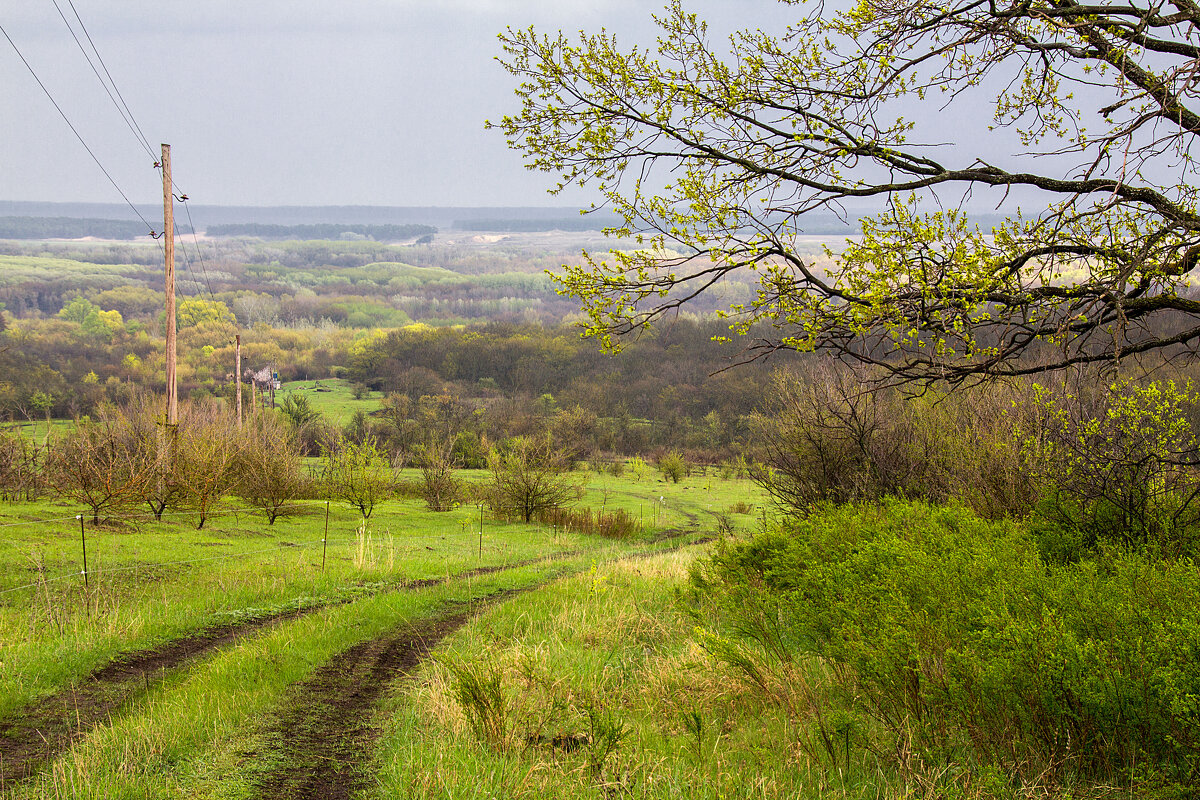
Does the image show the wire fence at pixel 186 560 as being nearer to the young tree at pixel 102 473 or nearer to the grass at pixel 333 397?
the young tree at pixel 102 473

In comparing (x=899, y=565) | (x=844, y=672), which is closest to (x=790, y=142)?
(x=899, y=565)

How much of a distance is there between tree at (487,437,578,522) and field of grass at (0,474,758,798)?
47.6 feet

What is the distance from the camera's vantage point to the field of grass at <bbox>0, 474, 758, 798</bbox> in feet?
19.0

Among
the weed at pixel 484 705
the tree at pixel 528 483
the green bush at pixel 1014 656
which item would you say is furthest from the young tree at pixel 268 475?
the green bush at pixel 1014 656

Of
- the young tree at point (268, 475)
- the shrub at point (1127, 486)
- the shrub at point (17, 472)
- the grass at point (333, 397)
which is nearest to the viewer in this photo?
the shrub at point (1127, 486)

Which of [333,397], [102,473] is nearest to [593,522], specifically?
[102,473]

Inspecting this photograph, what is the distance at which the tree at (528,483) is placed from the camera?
3738 centimetres

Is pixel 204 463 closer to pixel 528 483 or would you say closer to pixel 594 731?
pixel 528 483

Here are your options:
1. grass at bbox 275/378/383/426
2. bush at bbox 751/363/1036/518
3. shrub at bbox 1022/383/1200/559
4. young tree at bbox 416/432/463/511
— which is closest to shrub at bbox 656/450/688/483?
young tree at bbox 416/432/463/511

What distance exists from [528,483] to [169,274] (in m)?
18.2

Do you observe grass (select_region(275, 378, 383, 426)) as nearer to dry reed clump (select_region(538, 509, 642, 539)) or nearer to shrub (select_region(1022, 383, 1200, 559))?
dry reed clump (select_region(538, 509, 642, 539))

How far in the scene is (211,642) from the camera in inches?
397

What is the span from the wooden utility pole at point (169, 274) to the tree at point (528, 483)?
14.9 metres

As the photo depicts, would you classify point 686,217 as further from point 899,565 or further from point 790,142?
point 899,565
